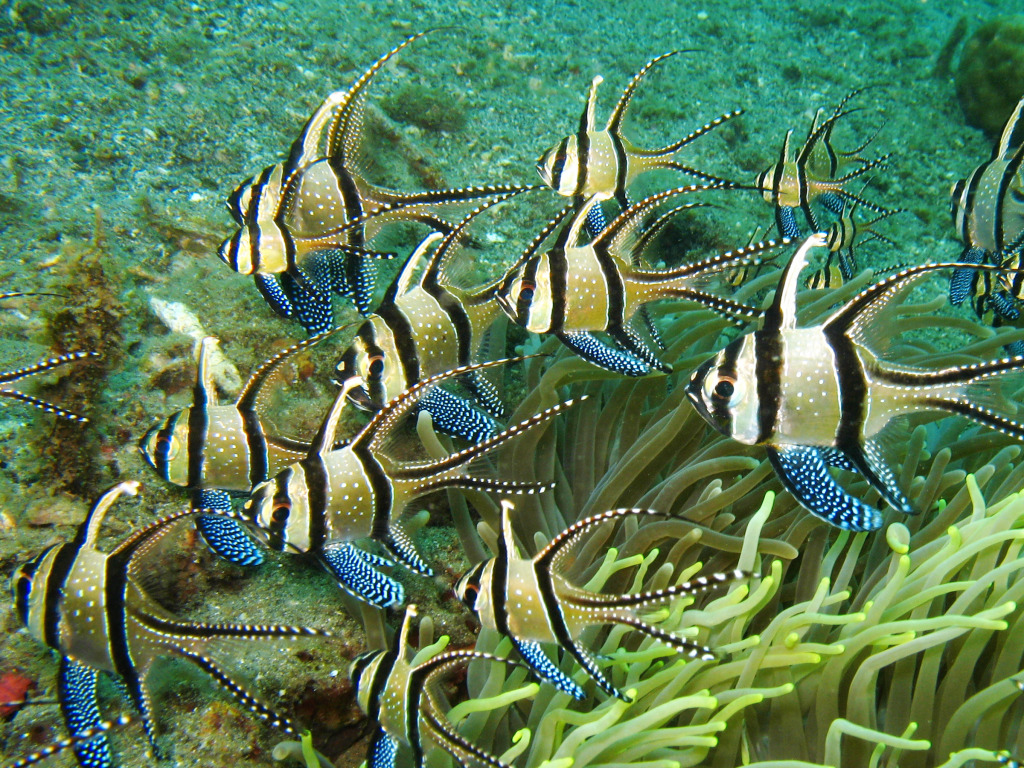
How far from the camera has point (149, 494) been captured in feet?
7.00

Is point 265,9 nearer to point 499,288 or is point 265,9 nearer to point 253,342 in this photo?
point 253,342

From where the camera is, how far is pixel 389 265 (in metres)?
3.39

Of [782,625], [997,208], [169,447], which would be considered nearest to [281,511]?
[169,447]

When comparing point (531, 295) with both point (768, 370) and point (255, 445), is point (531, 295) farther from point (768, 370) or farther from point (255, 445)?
point (255, 445)

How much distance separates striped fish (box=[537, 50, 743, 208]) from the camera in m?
2.76

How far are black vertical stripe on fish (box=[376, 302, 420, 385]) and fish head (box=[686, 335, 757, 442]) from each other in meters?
0.96

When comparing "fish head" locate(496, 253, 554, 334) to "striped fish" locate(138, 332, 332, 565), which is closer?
"striped fish" locate(138, 332, 332, 565)

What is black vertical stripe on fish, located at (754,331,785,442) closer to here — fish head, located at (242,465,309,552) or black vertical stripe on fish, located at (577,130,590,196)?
fish head, located at (242,465,309,552)

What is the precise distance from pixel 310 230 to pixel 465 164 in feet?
6.99

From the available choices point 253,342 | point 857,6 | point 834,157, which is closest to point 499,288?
point 253,342

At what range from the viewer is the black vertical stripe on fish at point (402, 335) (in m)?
2.09

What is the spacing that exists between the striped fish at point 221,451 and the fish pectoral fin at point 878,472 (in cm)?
143

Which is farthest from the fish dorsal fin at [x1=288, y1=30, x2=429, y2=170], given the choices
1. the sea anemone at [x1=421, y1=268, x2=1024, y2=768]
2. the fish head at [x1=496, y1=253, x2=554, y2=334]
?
the sea anemone at [x1=421, y1=268, x2=1024, y2=768]

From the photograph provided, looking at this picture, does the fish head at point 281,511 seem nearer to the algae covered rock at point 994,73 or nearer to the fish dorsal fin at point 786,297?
the fish dorsal fin at point 786,297
